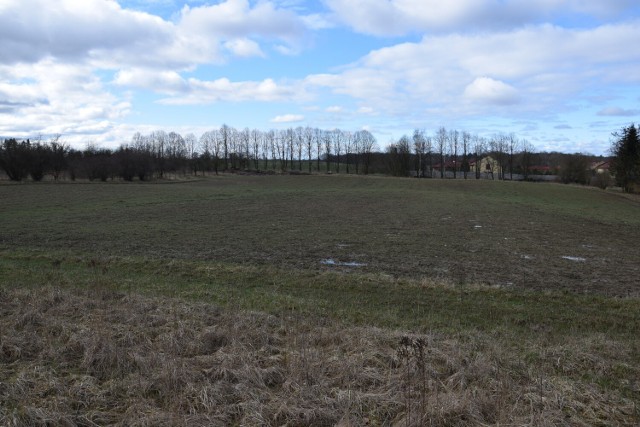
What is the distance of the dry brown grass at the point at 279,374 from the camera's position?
446cm

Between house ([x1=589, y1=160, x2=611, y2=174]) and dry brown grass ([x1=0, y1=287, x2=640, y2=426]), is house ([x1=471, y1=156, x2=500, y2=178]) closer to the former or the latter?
house ([x1=589, y1=160, x2=611, y2=174])

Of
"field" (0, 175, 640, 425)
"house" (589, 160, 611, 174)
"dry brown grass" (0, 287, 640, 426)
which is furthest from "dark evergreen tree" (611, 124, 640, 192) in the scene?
"dry brown grass" (0, 287, 640, 426)

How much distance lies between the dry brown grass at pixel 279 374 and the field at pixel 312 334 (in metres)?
0.02

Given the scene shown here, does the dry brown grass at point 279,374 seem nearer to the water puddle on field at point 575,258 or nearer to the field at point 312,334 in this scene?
the field at point 312,334

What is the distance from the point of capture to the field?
15.1 feet

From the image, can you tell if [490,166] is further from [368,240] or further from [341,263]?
[341,263]

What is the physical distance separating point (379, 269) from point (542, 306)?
515 centimetres

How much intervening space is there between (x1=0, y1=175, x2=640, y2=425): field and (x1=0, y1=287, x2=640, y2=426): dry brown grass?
0.02m

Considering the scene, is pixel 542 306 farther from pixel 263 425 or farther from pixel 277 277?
pixel 263 425

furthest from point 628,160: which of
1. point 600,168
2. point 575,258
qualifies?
point 575,258

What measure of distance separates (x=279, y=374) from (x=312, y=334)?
1.45 metres

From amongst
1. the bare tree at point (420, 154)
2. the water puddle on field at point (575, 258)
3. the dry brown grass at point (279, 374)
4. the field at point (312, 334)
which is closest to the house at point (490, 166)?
the bare tree at point (420, 154)

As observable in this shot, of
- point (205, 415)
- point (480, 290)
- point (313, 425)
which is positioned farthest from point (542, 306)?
point (205, 415)

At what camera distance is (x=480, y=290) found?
1155 cm
